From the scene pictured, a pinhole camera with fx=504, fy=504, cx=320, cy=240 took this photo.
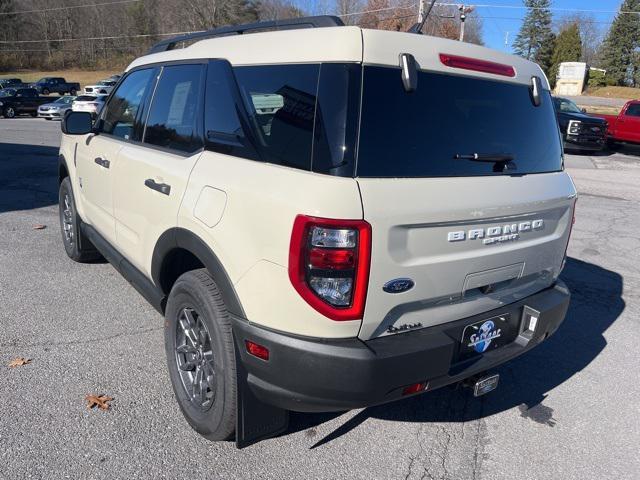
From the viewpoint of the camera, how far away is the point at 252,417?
2414mm

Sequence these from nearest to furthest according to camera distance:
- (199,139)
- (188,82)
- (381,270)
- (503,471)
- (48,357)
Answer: (381,270), (503,471), (199,139), (188,82), (48,357)

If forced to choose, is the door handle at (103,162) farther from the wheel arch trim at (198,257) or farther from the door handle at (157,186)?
the wheel arch trim at (198,257)

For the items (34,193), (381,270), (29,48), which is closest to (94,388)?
(381,270)

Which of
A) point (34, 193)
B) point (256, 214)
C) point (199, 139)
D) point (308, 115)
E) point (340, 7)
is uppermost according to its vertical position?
point (340, 7)

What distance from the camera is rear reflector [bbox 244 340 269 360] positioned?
2162 millimetres

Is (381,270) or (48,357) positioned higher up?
(381,270)

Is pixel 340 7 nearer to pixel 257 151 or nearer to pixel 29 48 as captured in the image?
pixel 257 151

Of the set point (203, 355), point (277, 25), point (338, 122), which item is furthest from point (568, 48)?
point (203, 355)

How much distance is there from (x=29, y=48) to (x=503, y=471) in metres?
85.7

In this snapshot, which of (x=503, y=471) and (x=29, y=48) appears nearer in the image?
(x=503, y=471)

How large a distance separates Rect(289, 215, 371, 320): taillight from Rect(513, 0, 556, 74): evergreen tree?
81896mm

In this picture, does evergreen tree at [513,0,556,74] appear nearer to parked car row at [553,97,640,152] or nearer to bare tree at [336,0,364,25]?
bare tree at [336,0,364,25]

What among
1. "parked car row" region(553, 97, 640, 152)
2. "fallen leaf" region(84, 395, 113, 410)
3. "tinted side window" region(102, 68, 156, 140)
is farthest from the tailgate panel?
"parked car row" region(553, 97, 640, 152)

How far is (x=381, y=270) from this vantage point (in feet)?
6.73
